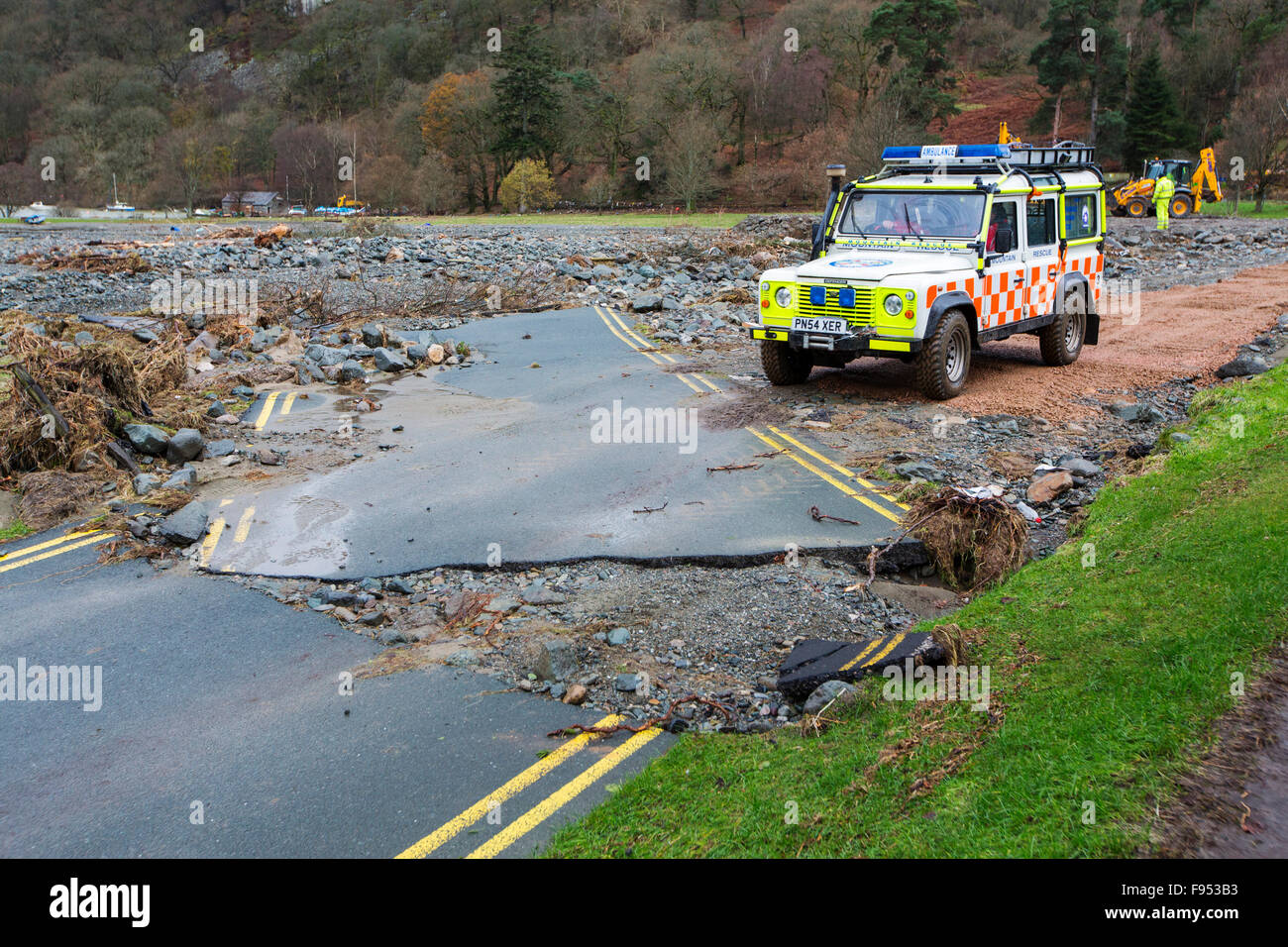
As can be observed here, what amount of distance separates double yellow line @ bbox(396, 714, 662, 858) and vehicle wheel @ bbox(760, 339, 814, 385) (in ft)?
25.2

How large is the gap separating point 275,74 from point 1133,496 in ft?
395

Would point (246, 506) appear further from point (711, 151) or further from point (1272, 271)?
point (711, 151)

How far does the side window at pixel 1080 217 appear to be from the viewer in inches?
510

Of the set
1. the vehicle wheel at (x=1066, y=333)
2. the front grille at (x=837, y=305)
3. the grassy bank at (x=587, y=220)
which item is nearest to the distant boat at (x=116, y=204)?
the grassy bank at (x=587, y=220)

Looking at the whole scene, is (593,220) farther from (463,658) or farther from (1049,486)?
(463,658)

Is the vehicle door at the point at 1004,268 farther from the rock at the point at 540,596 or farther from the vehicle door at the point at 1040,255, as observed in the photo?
the rock at the point at 540,596

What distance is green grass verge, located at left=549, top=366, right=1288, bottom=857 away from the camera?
3.70m

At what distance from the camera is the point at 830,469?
9.14 meters

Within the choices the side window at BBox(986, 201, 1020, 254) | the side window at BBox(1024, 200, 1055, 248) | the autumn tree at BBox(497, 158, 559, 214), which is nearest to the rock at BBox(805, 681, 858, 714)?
the side window at BBox(986, 201, 1020, 254)

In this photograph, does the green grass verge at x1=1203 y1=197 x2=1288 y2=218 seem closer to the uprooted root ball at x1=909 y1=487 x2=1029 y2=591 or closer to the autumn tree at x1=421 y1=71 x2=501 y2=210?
the autumn tree at x1=421 y1=71 x2=501 y2=210

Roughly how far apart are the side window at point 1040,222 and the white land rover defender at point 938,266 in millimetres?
20

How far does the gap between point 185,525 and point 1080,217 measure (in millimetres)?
11992

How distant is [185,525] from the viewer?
7.92 meters
